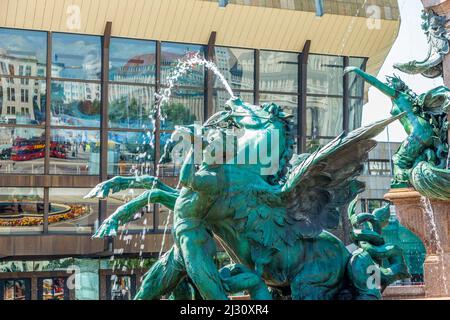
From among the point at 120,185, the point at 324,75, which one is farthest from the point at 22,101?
the point at 120,185

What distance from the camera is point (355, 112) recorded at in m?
34.5

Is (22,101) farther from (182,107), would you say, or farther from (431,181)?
(431,181)

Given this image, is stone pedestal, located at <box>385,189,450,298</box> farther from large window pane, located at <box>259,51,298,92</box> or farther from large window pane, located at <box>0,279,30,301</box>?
large window pane, located at <box>259,51,298,92</box>

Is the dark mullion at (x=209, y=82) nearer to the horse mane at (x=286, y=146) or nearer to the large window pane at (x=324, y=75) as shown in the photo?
the large window pane at (x=324, y=75)

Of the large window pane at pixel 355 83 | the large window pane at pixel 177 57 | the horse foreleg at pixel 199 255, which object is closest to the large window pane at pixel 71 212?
the large window pane at pixel 177 57

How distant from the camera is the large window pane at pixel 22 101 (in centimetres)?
2983

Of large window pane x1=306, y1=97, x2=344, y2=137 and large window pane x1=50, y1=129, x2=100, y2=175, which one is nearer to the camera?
large window pane x1=50, y1=129, x2=100, y2=175

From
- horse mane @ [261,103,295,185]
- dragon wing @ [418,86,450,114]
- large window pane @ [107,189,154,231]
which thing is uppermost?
dragon wing @ [418,86,450,114]

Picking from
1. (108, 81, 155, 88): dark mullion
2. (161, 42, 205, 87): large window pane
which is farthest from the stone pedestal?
(161, 42, 205, 87): large window pane

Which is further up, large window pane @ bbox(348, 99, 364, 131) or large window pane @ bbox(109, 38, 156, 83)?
large window pane @ bbox(109, 38, 156, 83)

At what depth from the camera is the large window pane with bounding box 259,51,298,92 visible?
33344 millimetres

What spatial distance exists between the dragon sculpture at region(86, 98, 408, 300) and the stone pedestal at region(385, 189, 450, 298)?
186 centimetres

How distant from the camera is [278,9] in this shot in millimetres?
32188

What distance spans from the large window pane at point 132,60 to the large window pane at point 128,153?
73.6 inches
